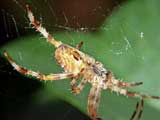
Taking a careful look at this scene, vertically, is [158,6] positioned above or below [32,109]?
above

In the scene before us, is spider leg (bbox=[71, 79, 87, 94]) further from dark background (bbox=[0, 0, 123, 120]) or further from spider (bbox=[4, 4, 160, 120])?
dark background (bbox=[0, 0, 123, 120])

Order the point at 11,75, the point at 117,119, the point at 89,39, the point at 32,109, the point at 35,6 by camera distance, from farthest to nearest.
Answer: the point at 11,75 < the point at 32,109 < the point at 35,6 < the point at 89,39 < the point at 117,119

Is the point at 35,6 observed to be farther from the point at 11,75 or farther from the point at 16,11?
the point at 11,75

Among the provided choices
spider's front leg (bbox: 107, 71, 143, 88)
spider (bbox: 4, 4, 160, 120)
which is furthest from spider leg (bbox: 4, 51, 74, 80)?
spider's front leg (bbox: 107, 71, 143, 88)

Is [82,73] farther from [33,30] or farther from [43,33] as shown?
[33,30]

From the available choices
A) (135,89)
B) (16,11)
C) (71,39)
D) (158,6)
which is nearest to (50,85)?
(71,39)

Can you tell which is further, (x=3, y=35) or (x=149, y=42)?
(x=3, y=35)

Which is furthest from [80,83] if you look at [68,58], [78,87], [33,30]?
[33,30]
